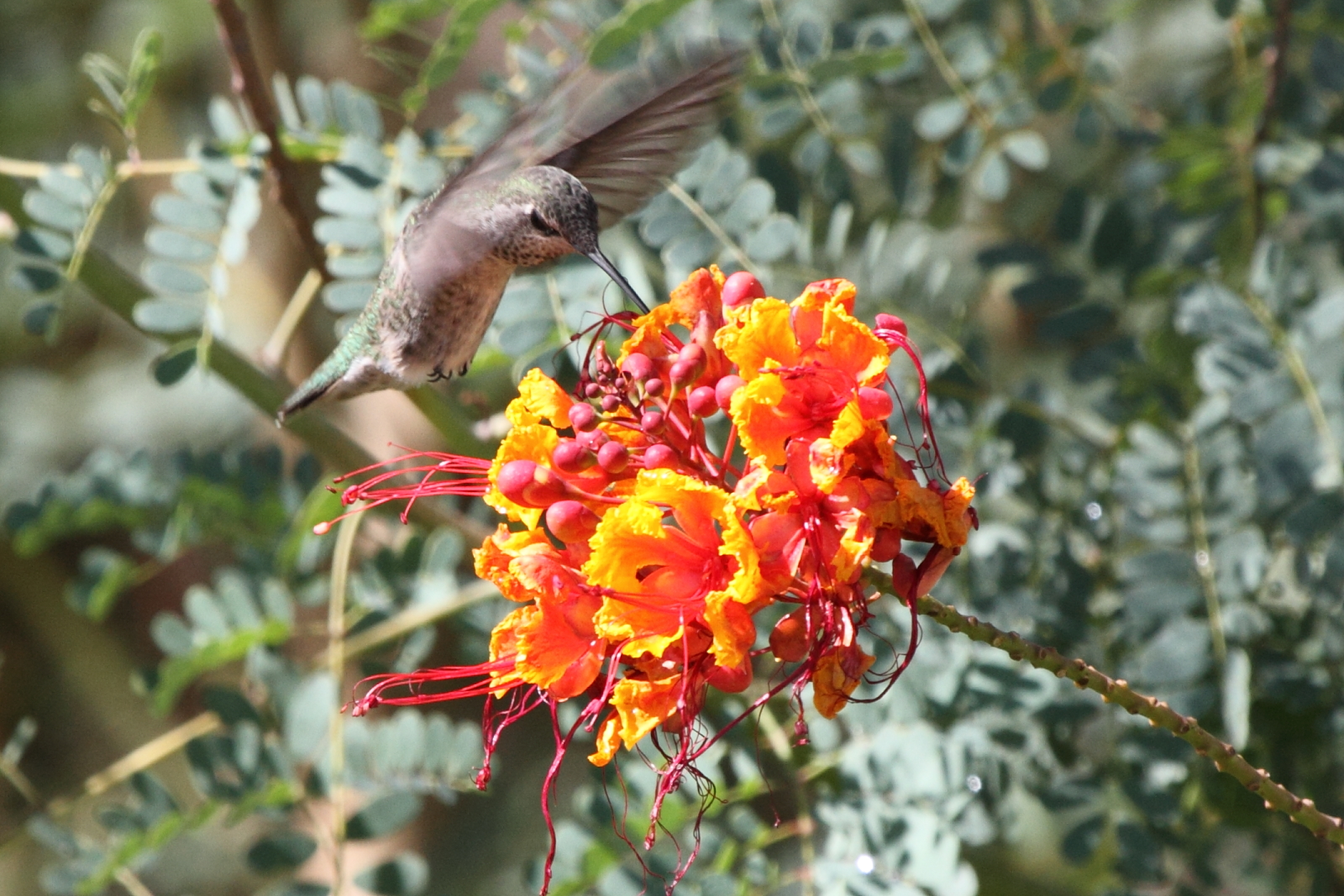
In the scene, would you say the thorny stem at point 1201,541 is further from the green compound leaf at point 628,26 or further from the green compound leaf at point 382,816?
the green compound leaf at point 382,816

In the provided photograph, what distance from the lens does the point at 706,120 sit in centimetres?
201

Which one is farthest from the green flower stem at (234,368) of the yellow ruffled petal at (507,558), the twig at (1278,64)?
the twig at (1278,64)

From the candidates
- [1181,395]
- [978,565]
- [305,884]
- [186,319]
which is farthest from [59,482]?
[1181,395]

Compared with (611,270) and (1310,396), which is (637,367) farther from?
(1310,396)

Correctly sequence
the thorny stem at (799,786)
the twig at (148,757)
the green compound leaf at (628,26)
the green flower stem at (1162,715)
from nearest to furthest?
the green flower stem at (1162,715), the thorny stem at (799,786), the green compound leaf at (628,26), the twig at (148,757)

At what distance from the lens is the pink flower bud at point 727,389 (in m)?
1.50

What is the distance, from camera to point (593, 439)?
5.03 ft

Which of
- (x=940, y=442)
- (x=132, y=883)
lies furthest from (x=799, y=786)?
(x=132, y=883)

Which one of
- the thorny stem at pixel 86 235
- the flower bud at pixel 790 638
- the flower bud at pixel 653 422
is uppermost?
the thorny stem at pixel 86 235

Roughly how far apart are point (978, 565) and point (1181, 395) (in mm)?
486

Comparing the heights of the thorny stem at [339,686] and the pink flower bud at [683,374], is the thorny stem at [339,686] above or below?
below

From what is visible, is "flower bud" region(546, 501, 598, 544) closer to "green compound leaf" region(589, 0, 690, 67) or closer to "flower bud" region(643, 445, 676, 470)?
"flower bud" region(643, 445, 676, 470)

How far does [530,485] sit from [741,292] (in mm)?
321

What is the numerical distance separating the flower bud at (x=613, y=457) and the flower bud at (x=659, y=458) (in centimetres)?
2
